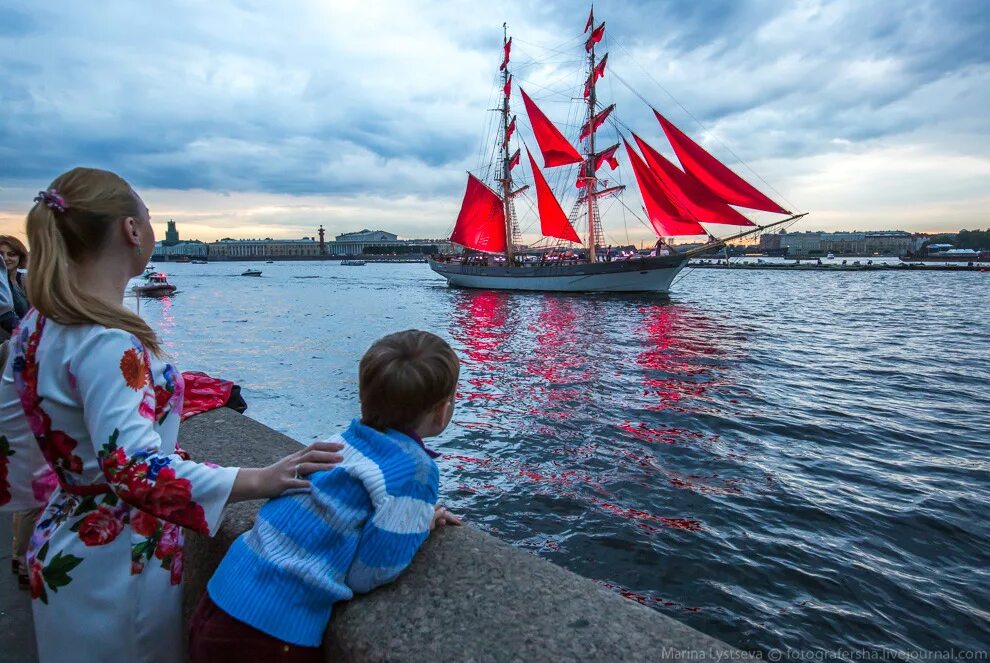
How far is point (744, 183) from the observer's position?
3206 cm

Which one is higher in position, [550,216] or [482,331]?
[550,216]

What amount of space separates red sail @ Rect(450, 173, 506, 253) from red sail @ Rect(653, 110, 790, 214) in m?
15.6

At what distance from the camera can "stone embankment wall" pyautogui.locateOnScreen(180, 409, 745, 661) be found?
1.30m

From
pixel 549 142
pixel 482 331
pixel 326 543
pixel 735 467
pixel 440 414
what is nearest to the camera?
pixel 326 543

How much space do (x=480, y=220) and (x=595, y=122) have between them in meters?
11.6

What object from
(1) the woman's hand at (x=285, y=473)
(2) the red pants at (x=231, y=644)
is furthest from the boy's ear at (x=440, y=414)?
(2) the red pants at (x=231, y=644)

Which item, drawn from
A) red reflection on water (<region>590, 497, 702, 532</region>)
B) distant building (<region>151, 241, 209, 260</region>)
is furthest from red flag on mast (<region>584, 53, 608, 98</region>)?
distant building (<region>151, 241, 209, 260</region>)

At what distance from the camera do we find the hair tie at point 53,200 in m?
1.24

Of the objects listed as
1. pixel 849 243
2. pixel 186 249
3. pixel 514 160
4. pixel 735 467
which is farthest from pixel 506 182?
pixel 186 249

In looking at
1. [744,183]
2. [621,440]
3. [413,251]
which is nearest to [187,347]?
[621,440]

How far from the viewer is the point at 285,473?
1.36 metres

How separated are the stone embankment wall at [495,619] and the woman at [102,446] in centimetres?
39

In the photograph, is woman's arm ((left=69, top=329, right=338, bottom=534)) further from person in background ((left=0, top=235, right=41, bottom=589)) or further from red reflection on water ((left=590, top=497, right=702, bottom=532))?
red reflection on water ((left=590, top=497, right=702, bottom=532))

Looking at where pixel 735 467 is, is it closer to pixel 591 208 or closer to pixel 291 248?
pixel 591 208
